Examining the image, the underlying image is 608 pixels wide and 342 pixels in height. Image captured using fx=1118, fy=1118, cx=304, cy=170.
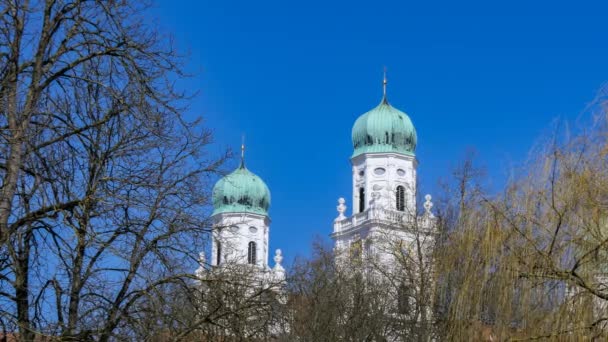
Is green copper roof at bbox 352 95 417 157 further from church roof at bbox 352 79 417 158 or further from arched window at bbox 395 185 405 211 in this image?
arched window at bbox 395 185 405 211

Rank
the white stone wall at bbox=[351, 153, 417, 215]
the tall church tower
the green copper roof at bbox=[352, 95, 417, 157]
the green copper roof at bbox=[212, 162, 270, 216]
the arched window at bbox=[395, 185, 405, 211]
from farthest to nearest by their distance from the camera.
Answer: the green copper roof at bbox=[212, 162, 270, 216] → the green copper roof at bbox=[352, 95, 417, 157] → the white stone wall at bbox=[351, 153, 417, 215] → the tall church tower → the arched window at bbox=[395, 185, 405, 211]

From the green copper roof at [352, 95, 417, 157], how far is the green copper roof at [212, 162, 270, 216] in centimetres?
1407

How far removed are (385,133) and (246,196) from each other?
1758 centimetres

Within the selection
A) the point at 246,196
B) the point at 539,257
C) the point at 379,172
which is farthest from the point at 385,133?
the point at 539,257

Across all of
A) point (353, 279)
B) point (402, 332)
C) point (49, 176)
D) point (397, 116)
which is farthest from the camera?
point (397, 116)

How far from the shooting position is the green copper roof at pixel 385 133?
81.8 metres

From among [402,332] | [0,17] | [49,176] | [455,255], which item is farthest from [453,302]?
[402,332]

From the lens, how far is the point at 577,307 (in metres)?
13.1

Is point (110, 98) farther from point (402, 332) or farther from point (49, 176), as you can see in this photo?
point (402, 332)

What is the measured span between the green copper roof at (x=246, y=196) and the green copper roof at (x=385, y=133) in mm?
14066

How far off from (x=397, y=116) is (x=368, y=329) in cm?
4687

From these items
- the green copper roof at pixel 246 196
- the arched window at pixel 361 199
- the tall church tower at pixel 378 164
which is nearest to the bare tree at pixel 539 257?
the tall church tower at pixel 378 164

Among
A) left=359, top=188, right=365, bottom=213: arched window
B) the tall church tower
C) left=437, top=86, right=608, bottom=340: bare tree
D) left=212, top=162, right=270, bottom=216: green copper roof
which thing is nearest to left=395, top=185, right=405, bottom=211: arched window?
the tall church tower

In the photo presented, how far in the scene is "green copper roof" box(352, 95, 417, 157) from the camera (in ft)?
269
